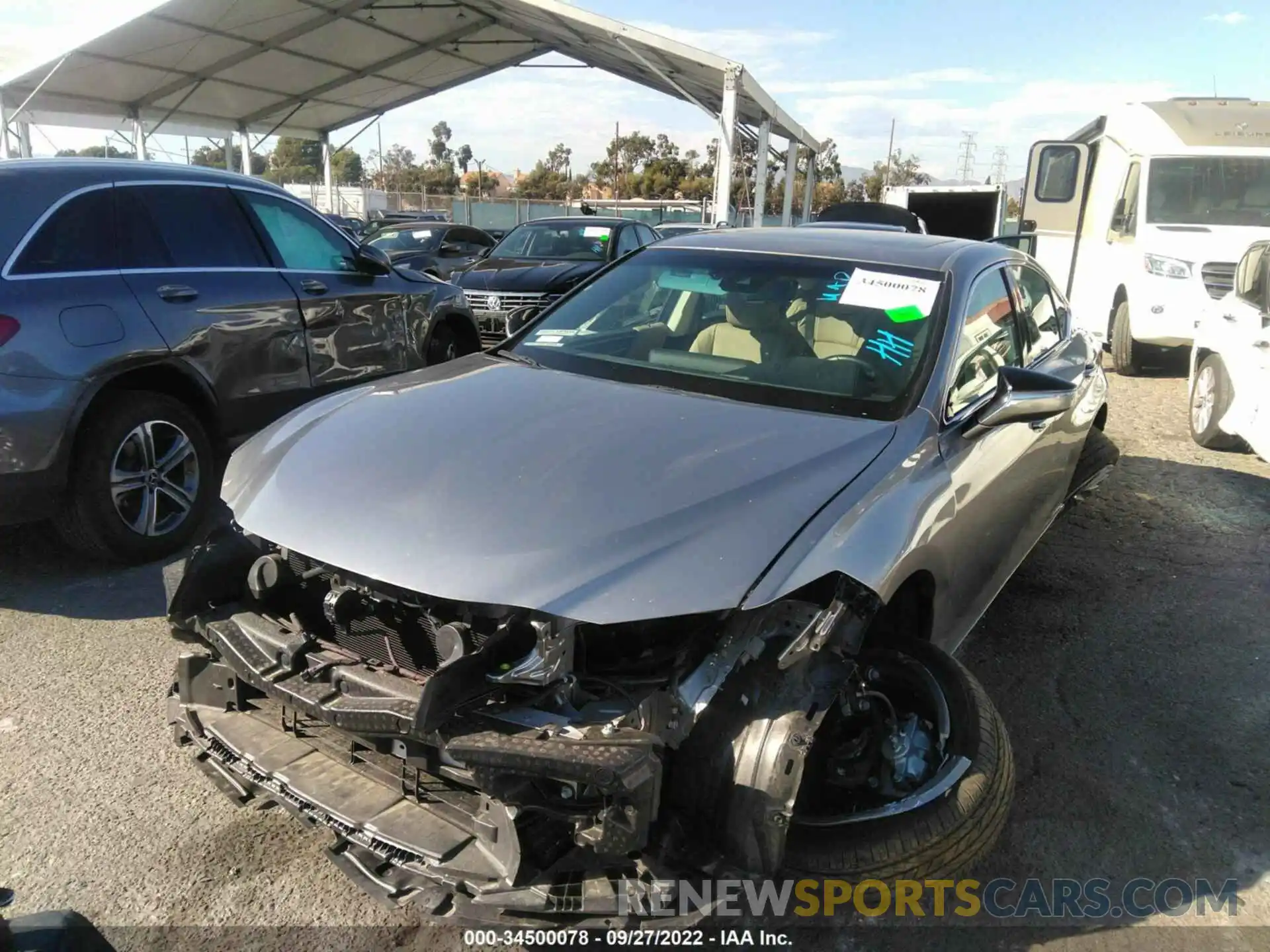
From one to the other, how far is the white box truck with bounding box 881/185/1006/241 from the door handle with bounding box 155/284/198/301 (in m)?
16.2

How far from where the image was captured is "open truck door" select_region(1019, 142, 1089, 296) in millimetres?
10086

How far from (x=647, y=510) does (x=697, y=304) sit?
1672 mm

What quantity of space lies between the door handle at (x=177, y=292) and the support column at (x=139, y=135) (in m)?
22.7

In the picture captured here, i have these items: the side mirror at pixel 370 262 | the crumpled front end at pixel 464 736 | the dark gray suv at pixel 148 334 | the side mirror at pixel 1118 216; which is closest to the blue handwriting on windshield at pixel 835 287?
the crumpled front end at pixel 464 736

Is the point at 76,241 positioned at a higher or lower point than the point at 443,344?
higher

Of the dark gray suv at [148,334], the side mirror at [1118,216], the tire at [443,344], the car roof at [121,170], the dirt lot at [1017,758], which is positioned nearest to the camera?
the dirt lot at [1017,758]

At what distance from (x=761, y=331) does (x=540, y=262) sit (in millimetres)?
8126

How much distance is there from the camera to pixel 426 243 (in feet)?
52.1

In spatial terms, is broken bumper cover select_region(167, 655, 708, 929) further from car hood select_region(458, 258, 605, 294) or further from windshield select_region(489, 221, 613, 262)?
windshield select_region(489, 221, 613, 262)

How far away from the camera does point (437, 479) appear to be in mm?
2533

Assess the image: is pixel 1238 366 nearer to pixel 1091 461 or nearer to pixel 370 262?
pixel 1091 461

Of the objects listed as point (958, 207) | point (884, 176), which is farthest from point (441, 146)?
point (958, 207)

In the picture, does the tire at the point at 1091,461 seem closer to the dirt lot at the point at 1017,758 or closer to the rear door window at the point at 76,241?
the dirt lot at the point at 1017,758

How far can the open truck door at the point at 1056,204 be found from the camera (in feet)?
33.1
